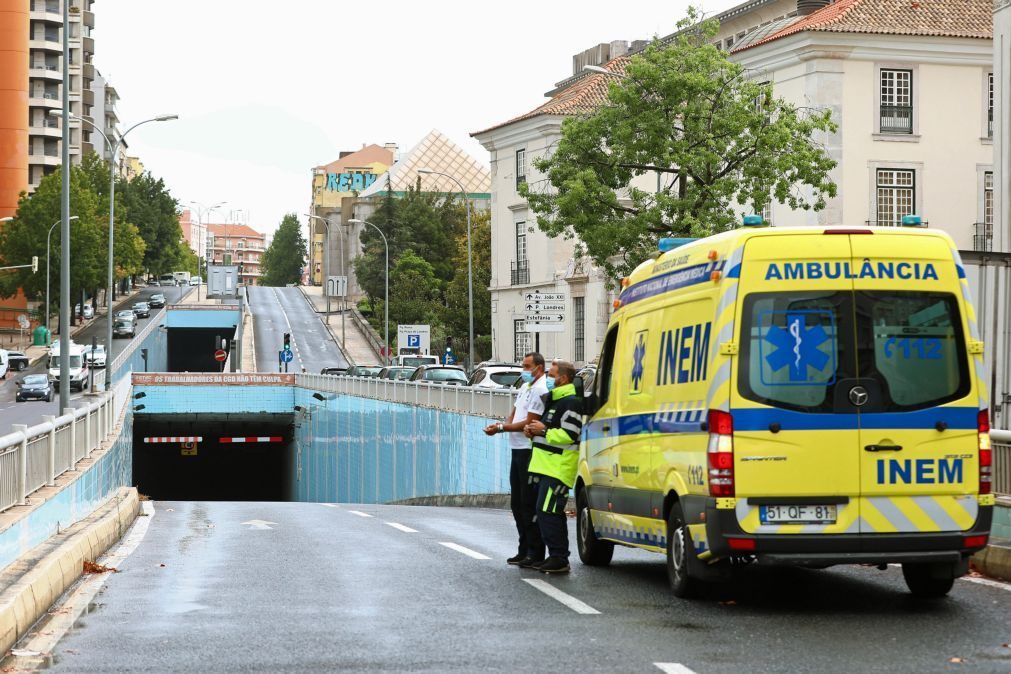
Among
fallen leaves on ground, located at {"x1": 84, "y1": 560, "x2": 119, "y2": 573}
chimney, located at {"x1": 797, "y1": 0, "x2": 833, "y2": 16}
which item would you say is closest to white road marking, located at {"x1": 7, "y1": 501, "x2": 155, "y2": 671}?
fallen leaves on ground, located at {"x1": 84, "y1": 560, "x2": 119, "y2": 573}

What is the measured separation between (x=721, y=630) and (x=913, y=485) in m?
1.67

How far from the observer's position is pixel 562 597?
11203 millimetres

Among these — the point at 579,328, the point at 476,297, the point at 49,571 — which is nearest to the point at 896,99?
the point at 579,328

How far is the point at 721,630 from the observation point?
948 cm

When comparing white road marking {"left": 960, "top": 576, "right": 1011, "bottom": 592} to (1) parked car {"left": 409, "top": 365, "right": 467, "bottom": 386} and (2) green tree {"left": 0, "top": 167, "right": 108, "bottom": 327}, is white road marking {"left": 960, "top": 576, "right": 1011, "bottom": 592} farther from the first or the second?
(2) green tree {"left": 0, "top": 167, "right": 108, "bottom": 327}

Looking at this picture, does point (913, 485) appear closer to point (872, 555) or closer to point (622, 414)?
point (872, 555)

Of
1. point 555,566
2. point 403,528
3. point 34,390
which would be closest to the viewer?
point 555,566

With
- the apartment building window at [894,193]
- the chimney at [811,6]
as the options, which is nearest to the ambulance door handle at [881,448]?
the apartment building window at [894,193]

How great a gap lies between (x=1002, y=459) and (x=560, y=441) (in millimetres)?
3595

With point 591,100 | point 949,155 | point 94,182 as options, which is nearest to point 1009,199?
point 949,155

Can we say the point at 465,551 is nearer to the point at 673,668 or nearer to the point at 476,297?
the point at 673,668

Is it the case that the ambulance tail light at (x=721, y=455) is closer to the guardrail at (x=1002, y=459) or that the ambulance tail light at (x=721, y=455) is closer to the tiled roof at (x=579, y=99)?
the guardrail at (x=1002, y=459)

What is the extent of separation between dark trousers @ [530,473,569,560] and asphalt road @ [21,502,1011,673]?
1.00 feet

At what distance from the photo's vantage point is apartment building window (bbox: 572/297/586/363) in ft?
203
